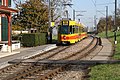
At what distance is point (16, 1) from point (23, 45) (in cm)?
2191

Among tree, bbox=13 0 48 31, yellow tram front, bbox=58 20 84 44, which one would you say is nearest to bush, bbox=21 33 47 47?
yellow tram front, bbox=58 20 84 44

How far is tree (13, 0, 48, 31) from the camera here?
182ft

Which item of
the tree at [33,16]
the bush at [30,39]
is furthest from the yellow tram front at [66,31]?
the tree at [33,16]

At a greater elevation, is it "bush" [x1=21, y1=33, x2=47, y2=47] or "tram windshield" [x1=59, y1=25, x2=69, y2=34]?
"tram windshield" [x1=59, y1=25, x2=69, y2=34]

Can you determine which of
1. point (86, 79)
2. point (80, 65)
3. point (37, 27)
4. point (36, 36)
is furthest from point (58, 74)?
point (37, 27)

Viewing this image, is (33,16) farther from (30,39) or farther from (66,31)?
(30,39)

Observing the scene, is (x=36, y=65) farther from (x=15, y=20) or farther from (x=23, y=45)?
(x=15, y=20)

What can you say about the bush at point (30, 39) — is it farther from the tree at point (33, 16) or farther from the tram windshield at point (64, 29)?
the tree at point (33, 16)

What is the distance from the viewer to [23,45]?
37.8 metres

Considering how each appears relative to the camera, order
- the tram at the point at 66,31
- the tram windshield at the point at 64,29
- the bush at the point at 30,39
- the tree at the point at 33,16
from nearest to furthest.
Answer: the bush at the point at 30,39 → the tram at the point at 66,31 → the tram windshield at the point at 64,29 → the tree at the point at 33,16

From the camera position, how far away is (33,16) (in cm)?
5616

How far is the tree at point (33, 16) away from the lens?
5543cm

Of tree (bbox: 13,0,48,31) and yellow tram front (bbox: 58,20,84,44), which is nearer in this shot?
yellow tram front (bbox: 58,20,84,44)

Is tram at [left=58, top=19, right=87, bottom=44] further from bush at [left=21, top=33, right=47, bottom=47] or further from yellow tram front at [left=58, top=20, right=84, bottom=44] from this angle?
bush at [left=21, top=33, right=47, bottom=47]
